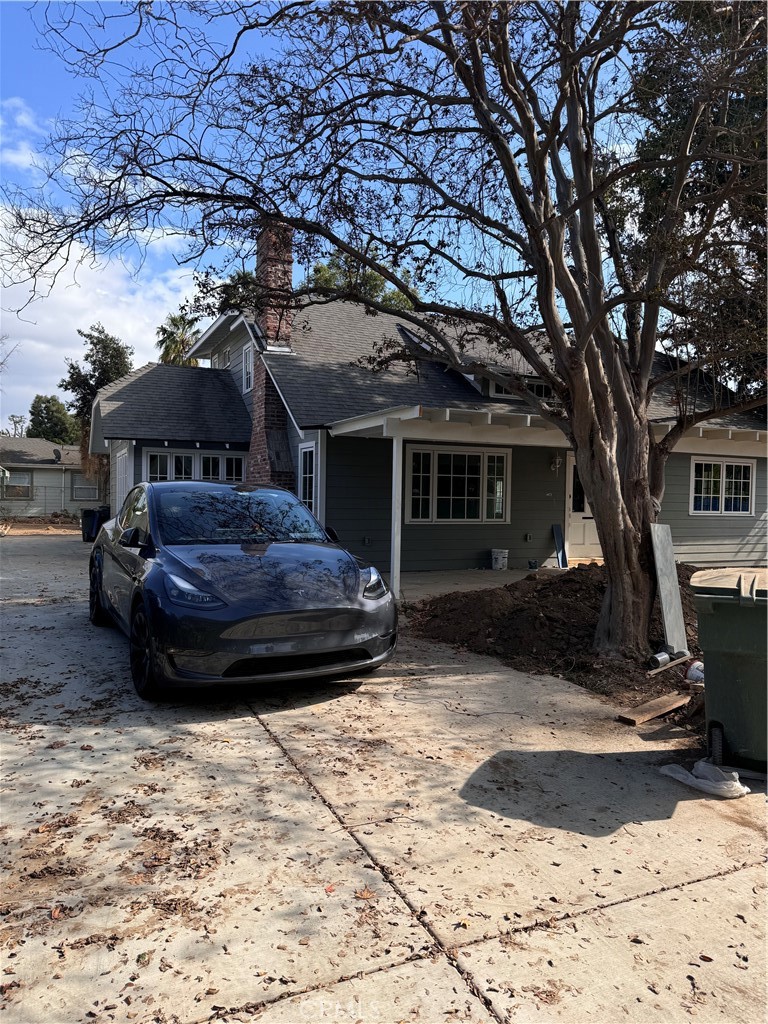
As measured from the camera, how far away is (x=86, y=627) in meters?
7.60

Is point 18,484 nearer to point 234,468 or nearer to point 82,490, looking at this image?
point 82,490

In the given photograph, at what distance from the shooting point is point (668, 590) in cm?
640

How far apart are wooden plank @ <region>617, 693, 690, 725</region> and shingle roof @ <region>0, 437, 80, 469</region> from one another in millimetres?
37300

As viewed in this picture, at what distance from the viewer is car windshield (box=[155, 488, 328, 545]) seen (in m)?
5.55

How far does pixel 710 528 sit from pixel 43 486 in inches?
1334

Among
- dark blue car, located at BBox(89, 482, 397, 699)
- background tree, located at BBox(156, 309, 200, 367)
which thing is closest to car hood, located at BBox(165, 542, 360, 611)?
dark blue car, located at BBox(89, 482, 397, 699)

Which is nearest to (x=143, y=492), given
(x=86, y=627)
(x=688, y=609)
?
(x=86, y=627)

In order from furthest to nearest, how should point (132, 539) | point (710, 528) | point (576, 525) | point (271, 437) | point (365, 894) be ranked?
point (710, 528) → point (576, 525) → point (271, 437) → point (132, 539) → point (365, 894)

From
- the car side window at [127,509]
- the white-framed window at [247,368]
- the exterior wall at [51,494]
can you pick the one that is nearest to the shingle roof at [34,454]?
the exterior wall at [51,494]

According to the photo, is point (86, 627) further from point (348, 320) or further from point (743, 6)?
point (348, 320)

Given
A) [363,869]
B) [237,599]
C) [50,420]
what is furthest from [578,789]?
[50,420]

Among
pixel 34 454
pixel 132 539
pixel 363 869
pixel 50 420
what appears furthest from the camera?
pixel 50 420

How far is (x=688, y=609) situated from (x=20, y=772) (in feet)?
21.4

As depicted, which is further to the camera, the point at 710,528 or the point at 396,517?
the point at 710,528
